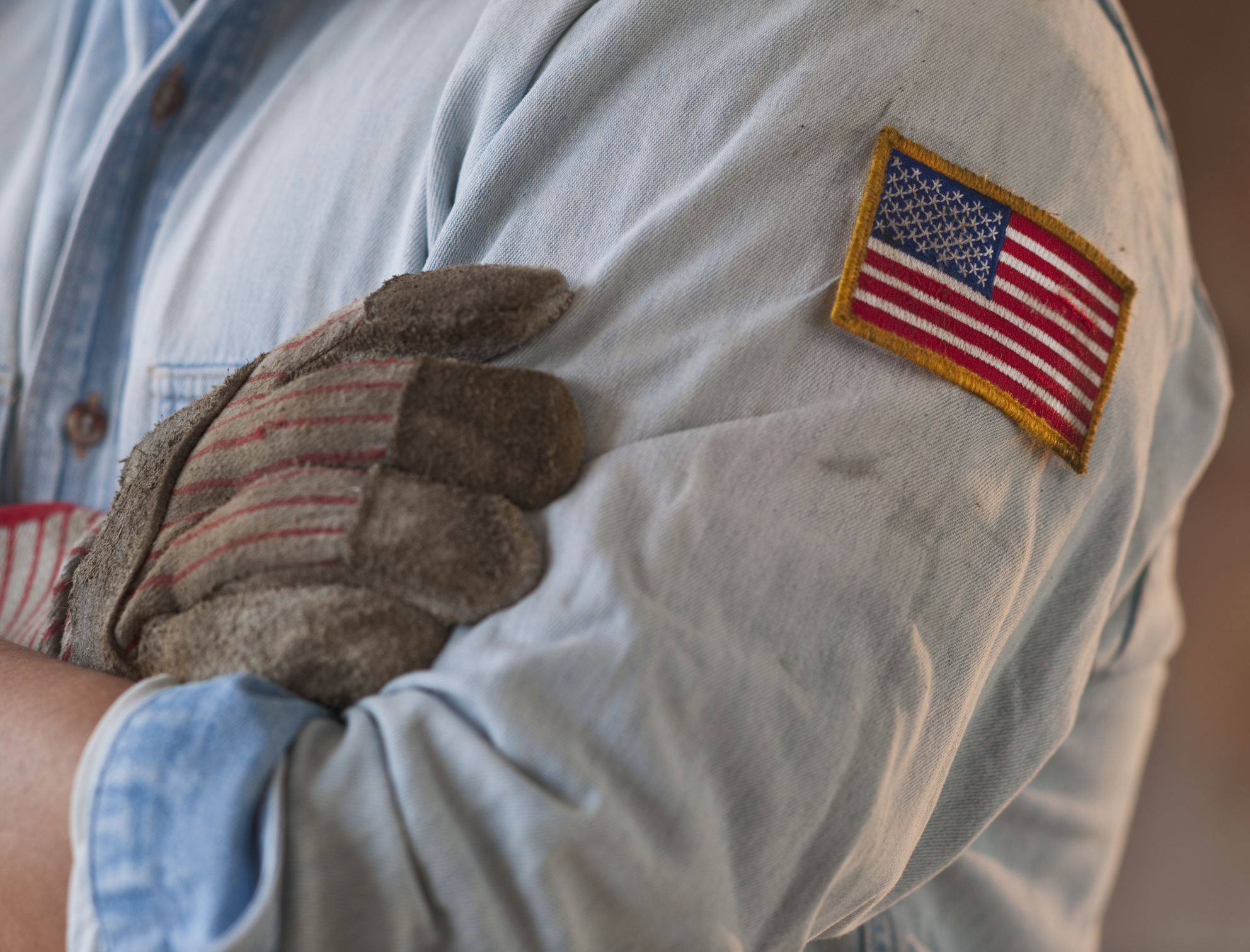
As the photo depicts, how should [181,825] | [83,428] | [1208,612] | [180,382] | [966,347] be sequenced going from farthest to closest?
[1208,612] → [83,428] → [180,382] → [966,347] → [181,825]

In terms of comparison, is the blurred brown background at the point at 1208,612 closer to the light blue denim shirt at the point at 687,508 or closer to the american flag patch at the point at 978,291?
the light blue denim shirt at the point at 687,508

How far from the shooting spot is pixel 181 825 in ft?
1.30

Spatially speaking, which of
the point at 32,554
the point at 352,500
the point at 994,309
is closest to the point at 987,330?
the point at 994,309

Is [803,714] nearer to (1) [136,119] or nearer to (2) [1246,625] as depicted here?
(1) [136,119]

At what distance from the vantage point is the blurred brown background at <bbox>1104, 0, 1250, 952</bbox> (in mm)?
1533

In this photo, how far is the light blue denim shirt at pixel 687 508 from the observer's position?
1.31 ft

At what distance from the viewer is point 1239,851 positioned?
169cm

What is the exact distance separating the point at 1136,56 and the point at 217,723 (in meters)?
0.76

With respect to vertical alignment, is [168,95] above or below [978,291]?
above

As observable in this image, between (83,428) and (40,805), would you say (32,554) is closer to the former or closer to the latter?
(83,428)

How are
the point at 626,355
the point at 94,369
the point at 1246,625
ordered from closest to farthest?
the point at 626,355
the point at 94,369
the point at 1246,625

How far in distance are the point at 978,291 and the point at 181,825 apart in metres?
0.48

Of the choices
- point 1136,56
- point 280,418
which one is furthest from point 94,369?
point 1136,56

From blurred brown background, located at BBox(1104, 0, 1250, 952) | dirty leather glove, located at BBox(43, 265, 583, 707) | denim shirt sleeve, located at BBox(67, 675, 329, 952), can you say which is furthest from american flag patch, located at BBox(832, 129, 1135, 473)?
blurred brown background, located at BBox(1104, 0, 1250, 952)
